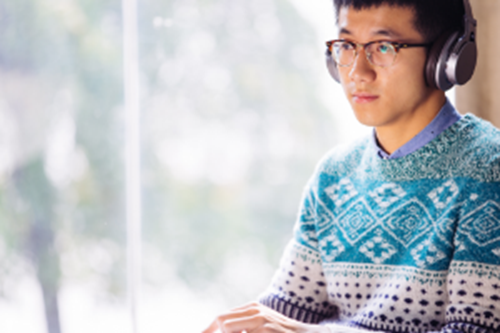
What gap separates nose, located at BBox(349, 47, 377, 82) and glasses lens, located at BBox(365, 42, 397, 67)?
11mm

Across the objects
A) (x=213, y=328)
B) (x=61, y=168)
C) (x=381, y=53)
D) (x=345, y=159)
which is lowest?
(x=213, y=328)

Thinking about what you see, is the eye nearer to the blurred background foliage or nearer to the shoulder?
the shoulder

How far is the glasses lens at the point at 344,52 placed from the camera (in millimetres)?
1141

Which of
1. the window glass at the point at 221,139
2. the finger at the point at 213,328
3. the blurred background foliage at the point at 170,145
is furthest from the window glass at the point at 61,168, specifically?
the finger at the point at 213,328

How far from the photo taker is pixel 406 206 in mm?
1124

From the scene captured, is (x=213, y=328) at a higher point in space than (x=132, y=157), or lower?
lower

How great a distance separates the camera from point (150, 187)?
1792 mm

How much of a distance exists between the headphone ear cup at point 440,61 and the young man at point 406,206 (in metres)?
0.03

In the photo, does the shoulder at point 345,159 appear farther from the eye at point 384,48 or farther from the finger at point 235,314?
the finger at point 235,314

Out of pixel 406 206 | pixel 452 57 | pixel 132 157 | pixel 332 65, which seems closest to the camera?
pixel 452 57

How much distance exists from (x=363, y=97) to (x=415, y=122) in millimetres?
144

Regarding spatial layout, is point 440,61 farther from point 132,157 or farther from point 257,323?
point 132,157

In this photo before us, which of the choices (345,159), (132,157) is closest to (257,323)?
(345,159)

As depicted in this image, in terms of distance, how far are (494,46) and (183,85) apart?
1.01m
